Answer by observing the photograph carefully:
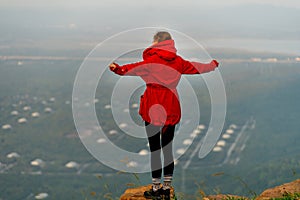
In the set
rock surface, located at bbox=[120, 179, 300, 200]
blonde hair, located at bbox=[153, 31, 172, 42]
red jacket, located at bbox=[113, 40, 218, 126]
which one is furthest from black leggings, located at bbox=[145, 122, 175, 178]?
blonde hair, located at bbox=[153, 31, 172, 42]

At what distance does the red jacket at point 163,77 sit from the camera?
4.82m

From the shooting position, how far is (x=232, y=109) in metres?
135

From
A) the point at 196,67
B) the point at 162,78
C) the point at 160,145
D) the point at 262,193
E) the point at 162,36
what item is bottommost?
the point at 262,193

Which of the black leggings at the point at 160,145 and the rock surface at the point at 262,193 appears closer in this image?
the black leggings at the point at 160,145

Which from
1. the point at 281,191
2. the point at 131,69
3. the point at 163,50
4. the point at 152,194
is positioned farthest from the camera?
the point at 281,191

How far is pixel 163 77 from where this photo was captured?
486 cm

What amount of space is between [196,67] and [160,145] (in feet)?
3.56

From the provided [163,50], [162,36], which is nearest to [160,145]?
[163,50]

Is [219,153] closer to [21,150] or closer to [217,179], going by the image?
[217,179]

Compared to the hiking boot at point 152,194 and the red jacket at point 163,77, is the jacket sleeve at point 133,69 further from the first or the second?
the hiking boot at point 152,194

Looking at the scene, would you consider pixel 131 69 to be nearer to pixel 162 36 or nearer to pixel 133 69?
pixel 133 69

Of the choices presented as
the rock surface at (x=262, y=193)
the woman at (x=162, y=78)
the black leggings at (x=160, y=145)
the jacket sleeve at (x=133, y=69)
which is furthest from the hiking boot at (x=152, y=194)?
the jacket sleeve at (x=133, y=69)

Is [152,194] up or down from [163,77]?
down

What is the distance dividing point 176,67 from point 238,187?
60807mm
